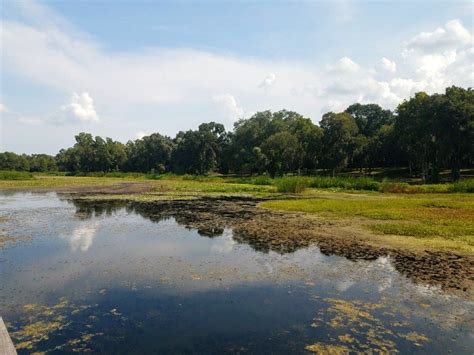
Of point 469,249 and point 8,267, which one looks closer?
point 8,267

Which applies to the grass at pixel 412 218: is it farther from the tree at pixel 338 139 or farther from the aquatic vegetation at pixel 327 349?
the tree at pixel 338 139

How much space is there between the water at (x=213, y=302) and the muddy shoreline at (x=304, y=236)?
68 centimetres

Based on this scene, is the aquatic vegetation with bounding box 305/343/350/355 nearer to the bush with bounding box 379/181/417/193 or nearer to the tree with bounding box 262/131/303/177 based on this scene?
the bush with bounding box 379/181/417/193

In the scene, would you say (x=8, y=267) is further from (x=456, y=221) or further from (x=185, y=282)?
(x=456, y=221)

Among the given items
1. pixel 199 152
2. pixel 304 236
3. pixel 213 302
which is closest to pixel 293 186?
pixel 304 236

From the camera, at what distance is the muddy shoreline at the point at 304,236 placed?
35.9 feet

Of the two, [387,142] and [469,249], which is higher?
[387,142]

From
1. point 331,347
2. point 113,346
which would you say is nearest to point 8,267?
point 113,346

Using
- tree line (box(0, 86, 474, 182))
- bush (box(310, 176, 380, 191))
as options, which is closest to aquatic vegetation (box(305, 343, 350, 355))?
bush (box(310, 176, 380, 191))

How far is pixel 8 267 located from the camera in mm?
11477

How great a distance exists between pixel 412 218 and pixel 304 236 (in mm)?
7527

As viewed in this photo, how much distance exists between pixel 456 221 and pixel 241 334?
51.6 feet

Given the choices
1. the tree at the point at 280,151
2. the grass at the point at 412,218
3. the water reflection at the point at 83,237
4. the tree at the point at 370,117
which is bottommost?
the grass at the point at 412,218

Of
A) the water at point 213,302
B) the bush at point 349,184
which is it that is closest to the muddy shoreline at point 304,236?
the water at point 213,302
